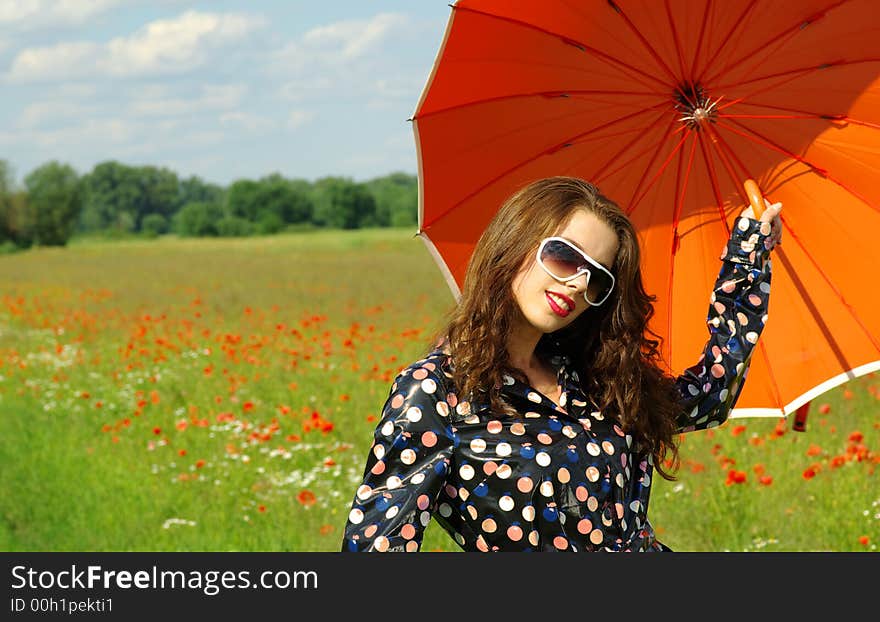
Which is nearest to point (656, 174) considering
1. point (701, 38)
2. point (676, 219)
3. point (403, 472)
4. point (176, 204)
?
point (676, 219)

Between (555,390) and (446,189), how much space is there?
83cm

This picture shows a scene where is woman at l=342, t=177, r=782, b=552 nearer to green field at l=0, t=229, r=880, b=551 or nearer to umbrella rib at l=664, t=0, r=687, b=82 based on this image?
green field at l=0, t=229, r=880, b=551

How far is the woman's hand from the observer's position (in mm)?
2770

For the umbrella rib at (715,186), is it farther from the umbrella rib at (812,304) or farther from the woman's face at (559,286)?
the woman's face at (559,286)

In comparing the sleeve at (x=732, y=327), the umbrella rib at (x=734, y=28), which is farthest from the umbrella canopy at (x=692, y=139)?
the sleeve at (x=732, y=327)

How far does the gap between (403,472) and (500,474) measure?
0.22 m

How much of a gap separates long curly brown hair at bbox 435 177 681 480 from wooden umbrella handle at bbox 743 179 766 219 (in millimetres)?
506

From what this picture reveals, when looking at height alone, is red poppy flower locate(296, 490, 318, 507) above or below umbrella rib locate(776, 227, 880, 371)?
below

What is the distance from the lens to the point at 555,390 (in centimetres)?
244

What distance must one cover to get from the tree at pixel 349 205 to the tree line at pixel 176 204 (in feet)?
0.28

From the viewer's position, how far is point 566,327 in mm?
2572

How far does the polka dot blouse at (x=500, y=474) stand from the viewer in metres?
2.12

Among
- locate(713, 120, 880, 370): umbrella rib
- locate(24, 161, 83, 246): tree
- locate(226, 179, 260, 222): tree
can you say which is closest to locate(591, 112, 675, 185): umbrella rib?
locate(713, 120, 880, 370): umbrella rib

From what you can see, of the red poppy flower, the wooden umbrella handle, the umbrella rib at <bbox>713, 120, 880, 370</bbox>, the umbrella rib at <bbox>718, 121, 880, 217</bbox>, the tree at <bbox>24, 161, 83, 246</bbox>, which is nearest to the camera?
the wooden umbrella handle
